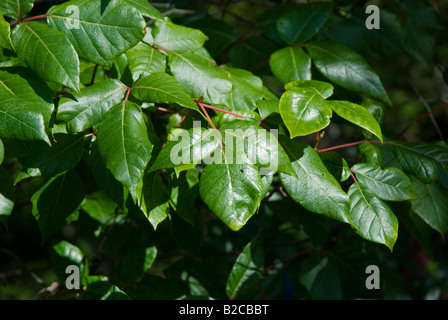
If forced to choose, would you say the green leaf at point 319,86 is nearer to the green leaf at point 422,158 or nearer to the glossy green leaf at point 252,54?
the green leaf at point 422,158

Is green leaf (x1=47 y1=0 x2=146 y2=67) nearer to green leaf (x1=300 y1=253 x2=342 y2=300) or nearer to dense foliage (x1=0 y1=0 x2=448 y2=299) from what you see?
dense foliage (x1=0 y1=0 x2=448 y2=299)

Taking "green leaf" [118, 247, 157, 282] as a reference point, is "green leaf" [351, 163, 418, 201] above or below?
above

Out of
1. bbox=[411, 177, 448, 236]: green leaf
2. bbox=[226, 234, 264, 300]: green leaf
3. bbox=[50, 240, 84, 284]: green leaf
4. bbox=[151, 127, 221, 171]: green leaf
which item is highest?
bbox=[151, 127, 221, 171]: green leaf

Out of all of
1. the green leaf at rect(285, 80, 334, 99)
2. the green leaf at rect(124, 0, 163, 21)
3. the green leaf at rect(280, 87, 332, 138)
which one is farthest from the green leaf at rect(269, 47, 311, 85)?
the green leaf at rect(124, 0, 163, 21)

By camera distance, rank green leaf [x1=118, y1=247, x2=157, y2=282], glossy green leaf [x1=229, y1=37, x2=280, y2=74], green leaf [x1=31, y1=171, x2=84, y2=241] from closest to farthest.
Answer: green leaf [x1=31, y1=171, x2=84, y2=241] < green leaf [x1=118, y1=247, x2=157, y2=282] < glossy green leaf [x1=229, y1=37, x2=280, y2=74]

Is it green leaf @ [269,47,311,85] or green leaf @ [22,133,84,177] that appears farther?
green leaf @ [269,47,311,85]

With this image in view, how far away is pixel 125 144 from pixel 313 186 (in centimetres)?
45

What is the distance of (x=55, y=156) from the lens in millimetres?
1083

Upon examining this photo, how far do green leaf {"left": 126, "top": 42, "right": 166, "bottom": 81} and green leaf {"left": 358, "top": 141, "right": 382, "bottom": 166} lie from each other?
23.4 inches

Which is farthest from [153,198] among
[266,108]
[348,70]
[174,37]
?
[348,70]

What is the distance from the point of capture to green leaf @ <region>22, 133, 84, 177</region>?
106cm

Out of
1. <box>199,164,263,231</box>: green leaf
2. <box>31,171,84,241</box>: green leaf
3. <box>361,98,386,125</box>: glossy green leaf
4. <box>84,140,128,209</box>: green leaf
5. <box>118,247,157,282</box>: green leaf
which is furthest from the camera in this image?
<box>118,247,157,282</box>: green leaf

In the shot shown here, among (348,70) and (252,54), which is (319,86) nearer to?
(348,70)

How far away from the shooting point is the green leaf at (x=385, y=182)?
1.12 m
